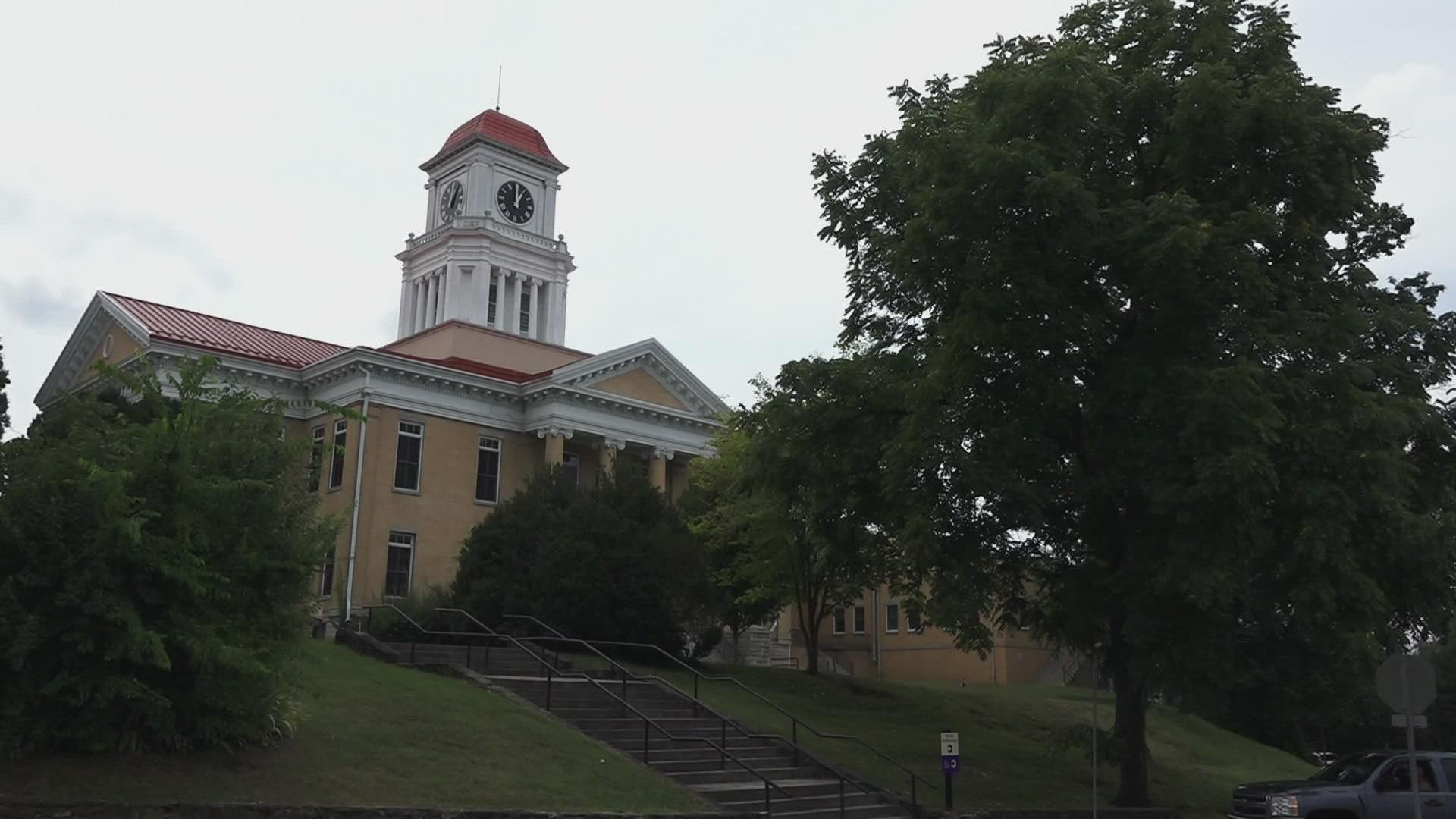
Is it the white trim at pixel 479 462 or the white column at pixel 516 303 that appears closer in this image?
the white trim at pixel 479 462

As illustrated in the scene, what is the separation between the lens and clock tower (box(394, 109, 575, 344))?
52500mm

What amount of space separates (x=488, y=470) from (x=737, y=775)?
23.1m

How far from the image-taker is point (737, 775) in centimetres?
1881

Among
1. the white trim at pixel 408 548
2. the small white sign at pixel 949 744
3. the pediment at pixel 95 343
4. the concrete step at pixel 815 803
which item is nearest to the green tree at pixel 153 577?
the concrete step at pixel 815 803

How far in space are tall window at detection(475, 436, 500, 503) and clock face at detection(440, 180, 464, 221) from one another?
659 inches

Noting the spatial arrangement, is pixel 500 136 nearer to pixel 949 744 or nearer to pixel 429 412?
pixel 429 412

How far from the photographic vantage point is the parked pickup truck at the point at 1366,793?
17.3 metres

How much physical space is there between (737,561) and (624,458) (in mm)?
4354

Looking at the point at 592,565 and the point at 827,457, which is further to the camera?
the point at 592,565

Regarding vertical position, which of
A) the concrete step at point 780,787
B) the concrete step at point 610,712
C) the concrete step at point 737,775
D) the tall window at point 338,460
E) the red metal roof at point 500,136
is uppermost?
the red metal roof at point 500,136

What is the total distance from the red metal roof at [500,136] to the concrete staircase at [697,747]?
34.3 meters

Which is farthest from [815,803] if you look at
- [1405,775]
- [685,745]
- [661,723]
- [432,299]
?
[432,299]

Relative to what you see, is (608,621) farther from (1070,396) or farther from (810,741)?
(1070,396)

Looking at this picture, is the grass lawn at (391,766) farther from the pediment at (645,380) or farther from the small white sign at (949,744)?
the pediment at (645,380)
